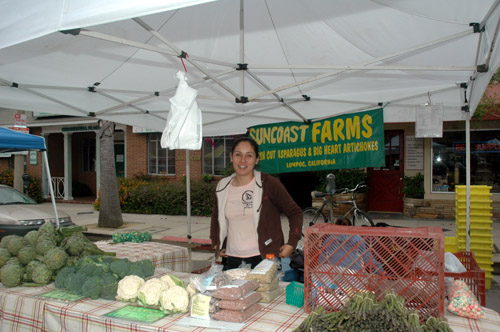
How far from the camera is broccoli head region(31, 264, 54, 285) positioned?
8.64ft

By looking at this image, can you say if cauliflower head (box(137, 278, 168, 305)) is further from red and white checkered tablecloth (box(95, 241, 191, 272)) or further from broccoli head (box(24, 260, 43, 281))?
red and white checkered tablecloth (box(95, 241, 191, 272))

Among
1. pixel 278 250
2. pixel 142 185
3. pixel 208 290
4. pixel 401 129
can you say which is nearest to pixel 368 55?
pixel 278 250

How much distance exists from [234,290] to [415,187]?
10.4m

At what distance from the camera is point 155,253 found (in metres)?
4.00

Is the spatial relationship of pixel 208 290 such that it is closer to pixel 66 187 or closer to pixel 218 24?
pixel 218 24

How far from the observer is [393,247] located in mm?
1869

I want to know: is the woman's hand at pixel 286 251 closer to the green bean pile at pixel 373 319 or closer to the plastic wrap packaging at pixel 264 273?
the plastic wrap packaging at pixel 264 273

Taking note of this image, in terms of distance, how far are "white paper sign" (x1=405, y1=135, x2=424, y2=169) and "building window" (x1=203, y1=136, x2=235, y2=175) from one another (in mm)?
6384

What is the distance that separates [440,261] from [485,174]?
11072 millimetres

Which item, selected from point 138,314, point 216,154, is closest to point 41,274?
point 138,314

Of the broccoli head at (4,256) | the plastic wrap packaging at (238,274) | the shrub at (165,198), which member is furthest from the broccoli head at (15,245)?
the shrub at (165,198)

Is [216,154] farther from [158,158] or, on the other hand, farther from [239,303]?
[239,303]

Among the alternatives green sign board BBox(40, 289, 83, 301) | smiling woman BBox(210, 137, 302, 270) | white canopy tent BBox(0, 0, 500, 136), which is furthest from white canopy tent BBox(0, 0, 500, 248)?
green sign board BBox(40, 289, 83, 301)

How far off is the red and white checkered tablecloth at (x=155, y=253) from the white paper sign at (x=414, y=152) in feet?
30.4
